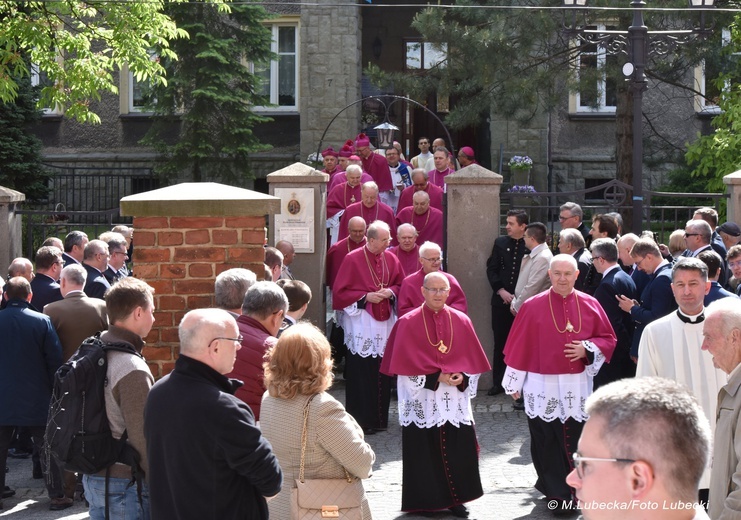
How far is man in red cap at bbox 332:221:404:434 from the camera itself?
10812 mm

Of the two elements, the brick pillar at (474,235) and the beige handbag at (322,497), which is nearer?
the beige handbag at (322,497)

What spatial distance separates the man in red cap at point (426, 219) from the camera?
13359 mm

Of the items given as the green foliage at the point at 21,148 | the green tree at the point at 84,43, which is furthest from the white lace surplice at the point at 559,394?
the green foliage at the point at 21,148

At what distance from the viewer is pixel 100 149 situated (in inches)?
999

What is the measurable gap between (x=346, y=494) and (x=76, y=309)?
13.0 ft

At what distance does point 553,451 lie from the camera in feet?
26.8

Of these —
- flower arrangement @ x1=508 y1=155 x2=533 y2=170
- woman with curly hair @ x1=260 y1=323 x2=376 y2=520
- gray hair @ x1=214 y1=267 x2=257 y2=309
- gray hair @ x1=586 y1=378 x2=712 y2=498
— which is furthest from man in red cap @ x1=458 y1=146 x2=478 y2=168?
gray hair @ x1=586 y1=378 x2=712 y2=498

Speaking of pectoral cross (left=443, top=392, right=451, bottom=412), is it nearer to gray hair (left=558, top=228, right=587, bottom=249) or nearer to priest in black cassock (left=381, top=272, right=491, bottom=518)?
priest in black cassock (left=381, top=272, right=491, bottom=518)

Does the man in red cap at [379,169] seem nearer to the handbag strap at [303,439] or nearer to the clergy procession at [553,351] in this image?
the clergy procession at [553,351]

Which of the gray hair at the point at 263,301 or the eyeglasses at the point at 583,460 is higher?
the gray hair at the point at 263,301

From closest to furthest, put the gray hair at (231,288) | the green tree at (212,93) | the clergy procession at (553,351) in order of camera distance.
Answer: the clergy procession at (553,351) → the gray hair at (231,288) → the green tree at (212,93)

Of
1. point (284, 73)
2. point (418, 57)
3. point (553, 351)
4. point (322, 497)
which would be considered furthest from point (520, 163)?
point (322, 497)

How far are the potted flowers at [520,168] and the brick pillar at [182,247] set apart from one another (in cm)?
1522

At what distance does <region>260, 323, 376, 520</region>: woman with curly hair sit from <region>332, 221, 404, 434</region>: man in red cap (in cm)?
548
